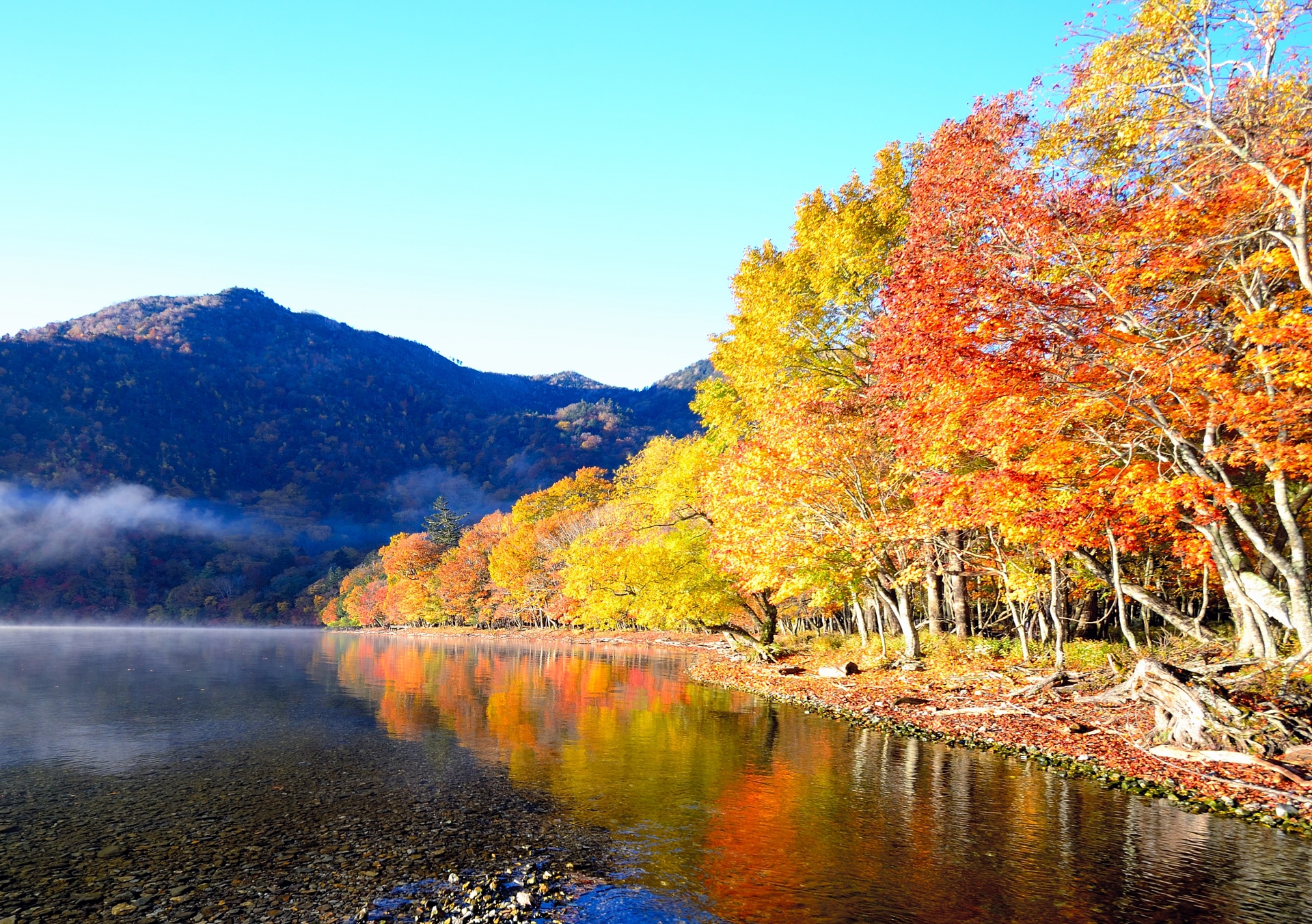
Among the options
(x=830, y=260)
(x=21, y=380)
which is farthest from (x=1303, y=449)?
(x=21, y=380)

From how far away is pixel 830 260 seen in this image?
27109mm

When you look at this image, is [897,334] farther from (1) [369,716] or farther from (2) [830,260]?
(1) [369,716]

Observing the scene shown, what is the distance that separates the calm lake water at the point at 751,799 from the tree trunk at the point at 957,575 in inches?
314

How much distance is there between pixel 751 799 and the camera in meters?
13.2

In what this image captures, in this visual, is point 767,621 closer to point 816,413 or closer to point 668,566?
point 668,566

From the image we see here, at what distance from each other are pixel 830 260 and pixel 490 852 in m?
23.2

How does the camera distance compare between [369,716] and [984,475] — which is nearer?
[984,475]

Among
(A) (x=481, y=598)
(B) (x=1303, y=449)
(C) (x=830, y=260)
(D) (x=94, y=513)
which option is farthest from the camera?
(D) (x=94, y=513)

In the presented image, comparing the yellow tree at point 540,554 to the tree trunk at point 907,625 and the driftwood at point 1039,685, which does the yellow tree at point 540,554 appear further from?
the driftwood at point 1039,685

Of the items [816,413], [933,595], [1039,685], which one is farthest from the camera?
[933,595]

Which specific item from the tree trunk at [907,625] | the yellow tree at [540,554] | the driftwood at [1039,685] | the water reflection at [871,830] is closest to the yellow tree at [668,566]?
the tree trunk at [907,625]

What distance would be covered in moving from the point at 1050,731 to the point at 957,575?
394 inches

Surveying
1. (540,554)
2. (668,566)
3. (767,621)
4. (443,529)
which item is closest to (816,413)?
(668,566)

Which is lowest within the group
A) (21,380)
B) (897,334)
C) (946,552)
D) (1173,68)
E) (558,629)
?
(558,629)
